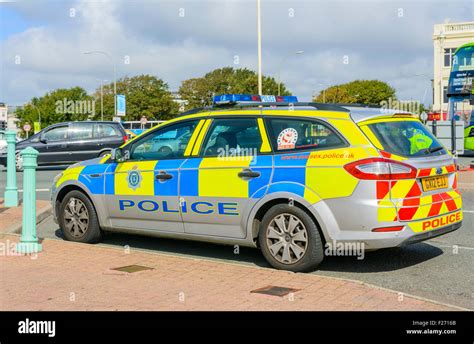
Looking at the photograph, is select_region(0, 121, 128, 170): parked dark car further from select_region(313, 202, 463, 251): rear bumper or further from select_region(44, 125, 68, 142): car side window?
select_region(313, 202, 463, 251): rear bumper

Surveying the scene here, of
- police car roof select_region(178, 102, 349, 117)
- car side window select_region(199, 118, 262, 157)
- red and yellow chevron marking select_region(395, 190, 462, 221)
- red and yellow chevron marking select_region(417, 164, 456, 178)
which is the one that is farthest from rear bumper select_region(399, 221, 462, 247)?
car side window select_region(199, 118, 262, 157)

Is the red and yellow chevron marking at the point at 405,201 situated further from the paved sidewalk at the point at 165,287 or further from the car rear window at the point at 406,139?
the paved sidewalk at the point at 165,287

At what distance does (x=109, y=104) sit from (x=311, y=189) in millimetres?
75357

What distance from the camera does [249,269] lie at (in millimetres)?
6145

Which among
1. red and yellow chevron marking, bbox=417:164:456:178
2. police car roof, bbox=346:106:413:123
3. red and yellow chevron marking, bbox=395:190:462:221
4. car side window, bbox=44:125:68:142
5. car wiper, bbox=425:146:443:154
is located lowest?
red and yellow chevron marking, bbox=395:190:462:221

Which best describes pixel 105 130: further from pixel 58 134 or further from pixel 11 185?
pixel 11 185

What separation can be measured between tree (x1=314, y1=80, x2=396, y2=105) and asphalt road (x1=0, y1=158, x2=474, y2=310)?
7768cm

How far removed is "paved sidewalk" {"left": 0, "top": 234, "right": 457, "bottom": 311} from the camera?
4922 millimetres

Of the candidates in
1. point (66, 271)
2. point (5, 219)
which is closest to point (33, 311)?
point (66, 271)

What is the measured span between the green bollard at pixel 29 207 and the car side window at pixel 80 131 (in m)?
13.5
